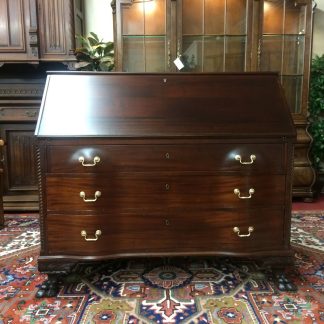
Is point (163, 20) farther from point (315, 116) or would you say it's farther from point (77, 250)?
point (77, 250)

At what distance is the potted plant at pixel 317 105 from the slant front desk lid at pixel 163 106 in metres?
1.81

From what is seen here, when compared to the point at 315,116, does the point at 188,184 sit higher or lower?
lower

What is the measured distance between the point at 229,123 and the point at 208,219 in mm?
499

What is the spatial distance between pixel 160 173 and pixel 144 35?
1830mm

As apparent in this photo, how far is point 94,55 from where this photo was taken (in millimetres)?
3018

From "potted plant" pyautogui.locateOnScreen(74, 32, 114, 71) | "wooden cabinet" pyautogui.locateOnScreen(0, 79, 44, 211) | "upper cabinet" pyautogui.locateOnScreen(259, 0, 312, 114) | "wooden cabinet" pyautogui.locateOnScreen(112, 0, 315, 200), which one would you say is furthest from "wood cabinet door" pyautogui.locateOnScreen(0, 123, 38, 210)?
"upper cabinet" pyautogui.locateOnScreen(259, 0, 312, 114)

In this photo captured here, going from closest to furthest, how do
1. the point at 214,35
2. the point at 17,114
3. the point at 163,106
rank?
the point at 163,106, the point at 17,114, the point at 214,35

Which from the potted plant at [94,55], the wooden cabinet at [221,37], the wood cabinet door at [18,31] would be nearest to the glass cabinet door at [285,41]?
the wooden cabinet at [221,37]

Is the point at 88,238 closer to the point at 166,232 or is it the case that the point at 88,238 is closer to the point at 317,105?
the point at 166,232

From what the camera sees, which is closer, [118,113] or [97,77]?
[118,113]

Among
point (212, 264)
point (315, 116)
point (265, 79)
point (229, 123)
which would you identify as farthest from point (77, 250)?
point (315, 116)

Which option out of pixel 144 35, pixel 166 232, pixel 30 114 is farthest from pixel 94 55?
pixel 166 232

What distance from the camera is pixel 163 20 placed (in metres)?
2.93

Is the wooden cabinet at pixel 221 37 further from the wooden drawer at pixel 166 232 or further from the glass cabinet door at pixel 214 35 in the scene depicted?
the wooden drawer at pixel 166 232
